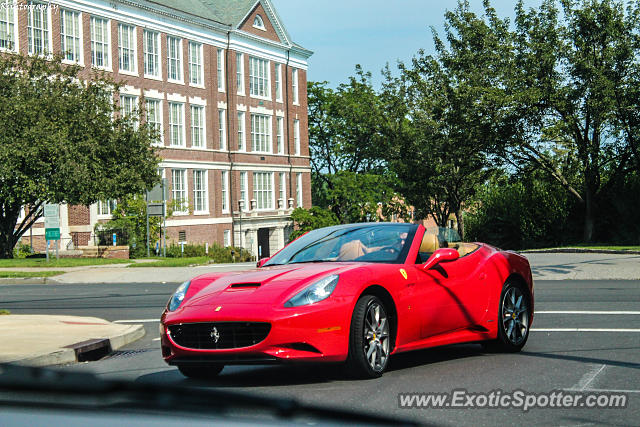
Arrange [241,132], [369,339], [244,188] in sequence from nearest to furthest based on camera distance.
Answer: [369,339], [241,132], [244,188]

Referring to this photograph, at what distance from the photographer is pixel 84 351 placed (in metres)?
9.10

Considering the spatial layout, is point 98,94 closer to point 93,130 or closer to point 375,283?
point 93,130

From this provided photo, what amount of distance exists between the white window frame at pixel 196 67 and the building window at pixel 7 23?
45.0 ft

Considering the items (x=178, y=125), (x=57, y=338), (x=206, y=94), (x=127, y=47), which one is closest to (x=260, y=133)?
(x=206, y=94)

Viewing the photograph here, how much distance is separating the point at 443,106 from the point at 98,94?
1689 centimetres

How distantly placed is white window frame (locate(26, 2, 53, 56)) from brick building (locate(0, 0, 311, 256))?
2.0 inches

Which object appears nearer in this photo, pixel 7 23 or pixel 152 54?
pixel 7 23

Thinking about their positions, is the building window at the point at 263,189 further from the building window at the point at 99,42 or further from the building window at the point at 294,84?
the building window at the point at 99,42

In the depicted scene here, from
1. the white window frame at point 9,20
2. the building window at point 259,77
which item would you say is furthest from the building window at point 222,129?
the white window frame at point 9,20

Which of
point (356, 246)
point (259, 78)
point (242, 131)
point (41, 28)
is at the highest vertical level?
point (259, 78)

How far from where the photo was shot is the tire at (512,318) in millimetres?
8086

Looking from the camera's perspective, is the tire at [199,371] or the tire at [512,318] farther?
the tire at [512,318]

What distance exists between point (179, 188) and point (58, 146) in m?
20.4

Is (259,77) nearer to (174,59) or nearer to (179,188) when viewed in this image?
(174,59)
